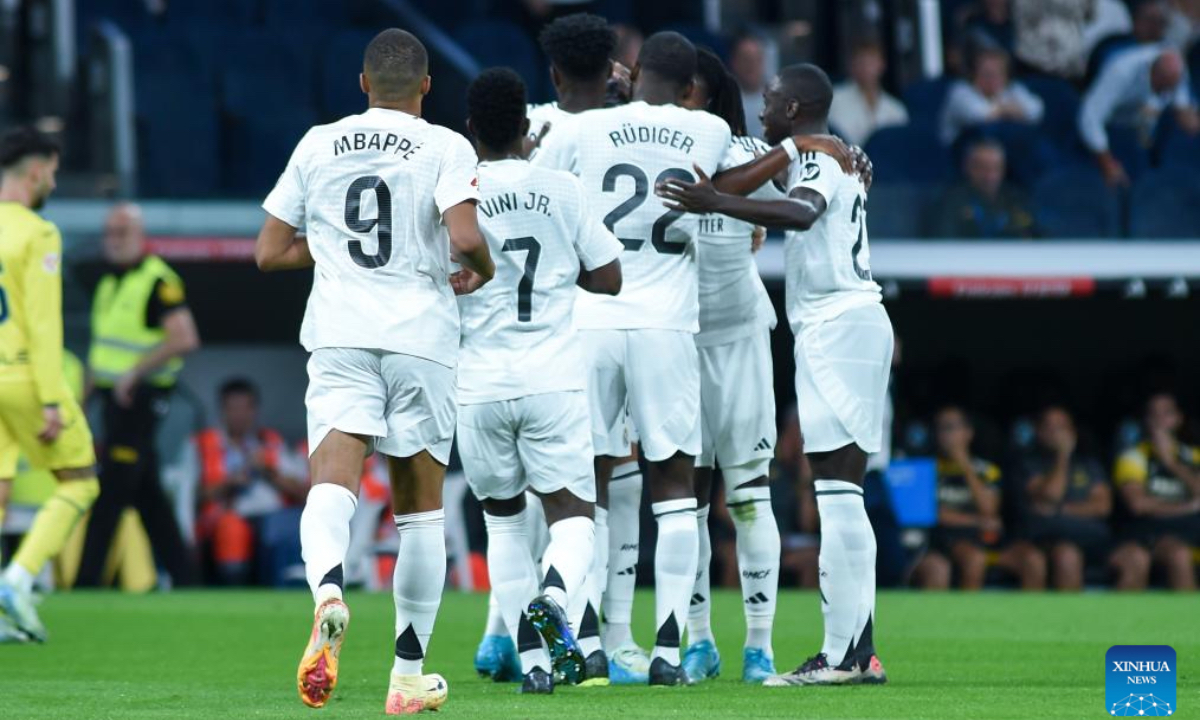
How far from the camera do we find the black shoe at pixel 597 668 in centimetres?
726

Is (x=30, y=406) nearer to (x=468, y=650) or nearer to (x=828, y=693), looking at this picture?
(x=468, y=650)

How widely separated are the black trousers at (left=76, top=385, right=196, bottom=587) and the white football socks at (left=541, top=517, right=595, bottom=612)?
6.73 meters

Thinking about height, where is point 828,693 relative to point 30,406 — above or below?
below

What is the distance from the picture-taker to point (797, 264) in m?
7.32

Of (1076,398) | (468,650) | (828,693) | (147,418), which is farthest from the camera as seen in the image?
(1076,398)

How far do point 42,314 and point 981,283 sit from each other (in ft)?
23.2

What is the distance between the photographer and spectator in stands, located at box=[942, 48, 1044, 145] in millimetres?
15323

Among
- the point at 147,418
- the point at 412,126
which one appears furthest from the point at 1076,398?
the point at 412,126

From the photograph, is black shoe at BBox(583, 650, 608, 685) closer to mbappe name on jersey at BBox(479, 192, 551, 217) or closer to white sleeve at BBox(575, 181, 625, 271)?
white sleeve at BBox(575, 181, 625, 271)

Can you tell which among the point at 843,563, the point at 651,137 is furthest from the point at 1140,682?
the point at 651,137

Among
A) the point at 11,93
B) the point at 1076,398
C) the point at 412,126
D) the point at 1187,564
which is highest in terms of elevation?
the point at 11,93

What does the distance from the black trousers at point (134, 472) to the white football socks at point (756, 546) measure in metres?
6.30

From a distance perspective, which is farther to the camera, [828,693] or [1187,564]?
[1187,564]

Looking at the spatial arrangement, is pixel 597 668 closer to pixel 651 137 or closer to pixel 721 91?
pixel 651 137
